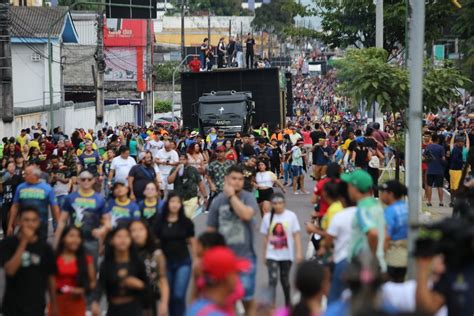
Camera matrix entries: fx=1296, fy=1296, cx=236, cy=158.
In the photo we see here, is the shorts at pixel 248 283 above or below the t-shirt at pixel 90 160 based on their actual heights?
below

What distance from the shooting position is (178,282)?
490 inches

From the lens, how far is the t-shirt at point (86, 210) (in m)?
14.3

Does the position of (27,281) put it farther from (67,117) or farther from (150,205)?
(67,117)

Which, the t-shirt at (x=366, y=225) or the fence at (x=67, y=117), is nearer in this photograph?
the t-shirt at (x=366, y=225)

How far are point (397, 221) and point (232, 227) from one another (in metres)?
1.63

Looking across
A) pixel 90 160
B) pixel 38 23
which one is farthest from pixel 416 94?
pixel 38 23

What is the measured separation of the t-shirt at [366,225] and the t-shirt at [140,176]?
286 inches

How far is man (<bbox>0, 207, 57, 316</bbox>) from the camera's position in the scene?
11.3m

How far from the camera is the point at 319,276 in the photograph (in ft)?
26.7

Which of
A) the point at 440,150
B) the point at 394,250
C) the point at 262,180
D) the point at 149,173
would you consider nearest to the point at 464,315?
the point at 394,250

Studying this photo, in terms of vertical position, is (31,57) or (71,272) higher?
(31,57)

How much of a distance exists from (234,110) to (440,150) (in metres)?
14.6

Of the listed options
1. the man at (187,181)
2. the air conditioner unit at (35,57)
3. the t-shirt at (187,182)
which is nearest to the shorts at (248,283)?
the man at (187,181)

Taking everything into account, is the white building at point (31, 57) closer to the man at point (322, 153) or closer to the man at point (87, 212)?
the man at point (322, 153)
